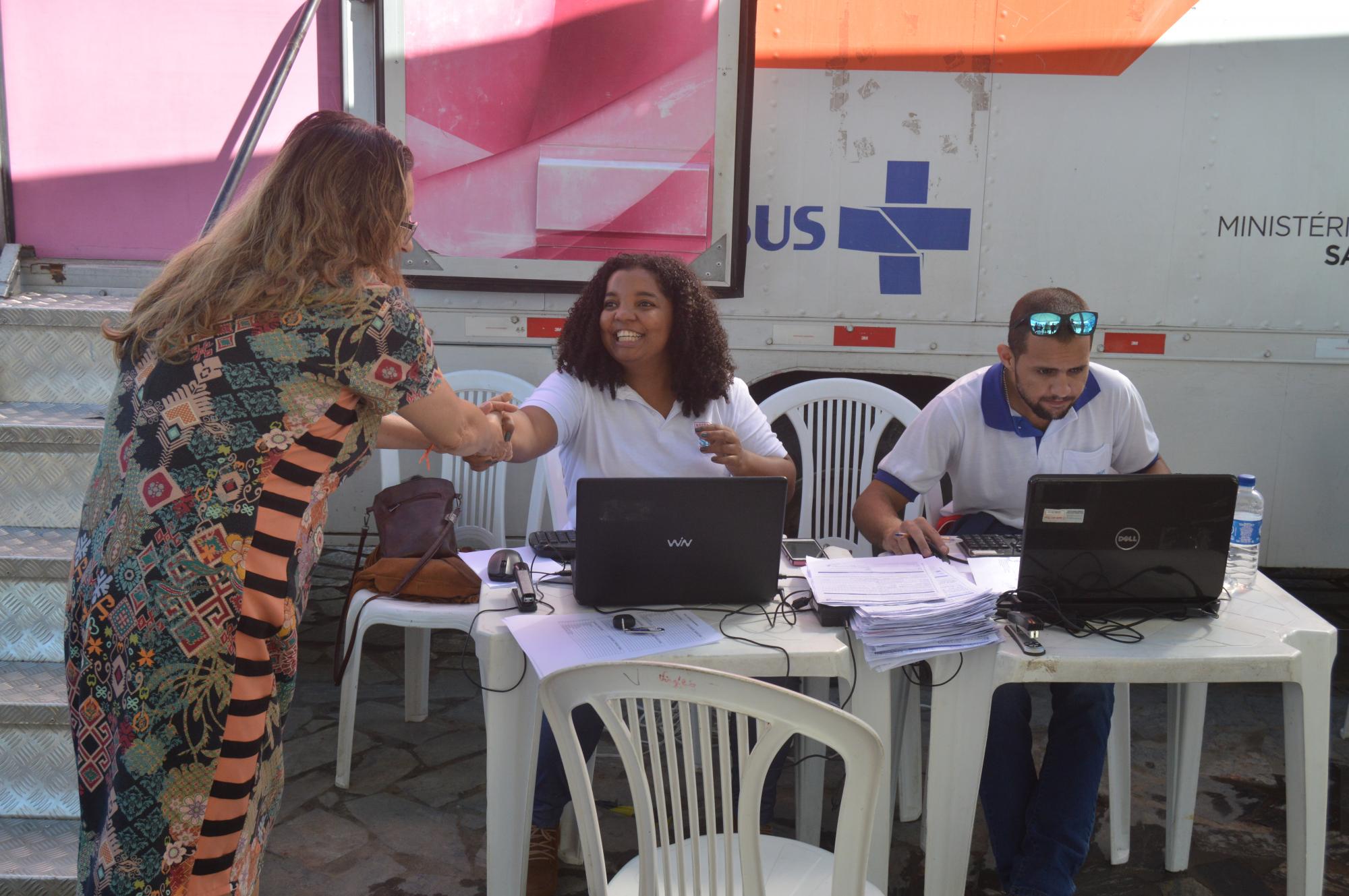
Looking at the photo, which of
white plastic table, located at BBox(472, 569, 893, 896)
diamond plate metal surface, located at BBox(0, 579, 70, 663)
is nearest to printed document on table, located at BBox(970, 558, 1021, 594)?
white plastic table, located at BBox(472, 569, 893, 896)

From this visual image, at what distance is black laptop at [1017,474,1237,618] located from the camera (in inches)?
81.9

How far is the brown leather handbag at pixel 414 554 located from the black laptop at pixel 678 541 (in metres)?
0.96

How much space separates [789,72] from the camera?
385cm

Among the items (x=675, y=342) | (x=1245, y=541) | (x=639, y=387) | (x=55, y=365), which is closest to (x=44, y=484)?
(x=55, y=365)

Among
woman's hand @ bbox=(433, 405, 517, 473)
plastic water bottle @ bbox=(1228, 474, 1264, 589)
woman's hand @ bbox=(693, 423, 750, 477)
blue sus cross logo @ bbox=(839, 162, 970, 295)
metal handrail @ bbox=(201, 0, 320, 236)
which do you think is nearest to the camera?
woman's hand @ bbox=(433, 405, 517, 473)

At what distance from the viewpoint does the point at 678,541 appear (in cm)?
214

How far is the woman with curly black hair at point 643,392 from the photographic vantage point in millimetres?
2879

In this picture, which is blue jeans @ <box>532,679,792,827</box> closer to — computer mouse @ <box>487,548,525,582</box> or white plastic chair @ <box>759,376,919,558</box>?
computer mouse @ <box>487,548,525,582</box>

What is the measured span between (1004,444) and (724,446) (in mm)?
739

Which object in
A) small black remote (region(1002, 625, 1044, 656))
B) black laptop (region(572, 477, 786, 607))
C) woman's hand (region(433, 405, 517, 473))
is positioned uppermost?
woman's hand (region(433, 405, 517, 473))

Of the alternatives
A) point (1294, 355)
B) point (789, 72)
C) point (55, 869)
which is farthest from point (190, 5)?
point (1294, 355)

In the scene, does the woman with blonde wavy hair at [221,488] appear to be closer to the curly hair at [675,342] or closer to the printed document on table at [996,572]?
the curly hair at [675,342]

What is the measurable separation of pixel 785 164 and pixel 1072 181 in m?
1.05

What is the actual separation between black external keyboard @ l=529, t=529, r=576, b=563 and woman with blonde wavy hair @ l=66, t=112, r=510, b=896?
74cm
